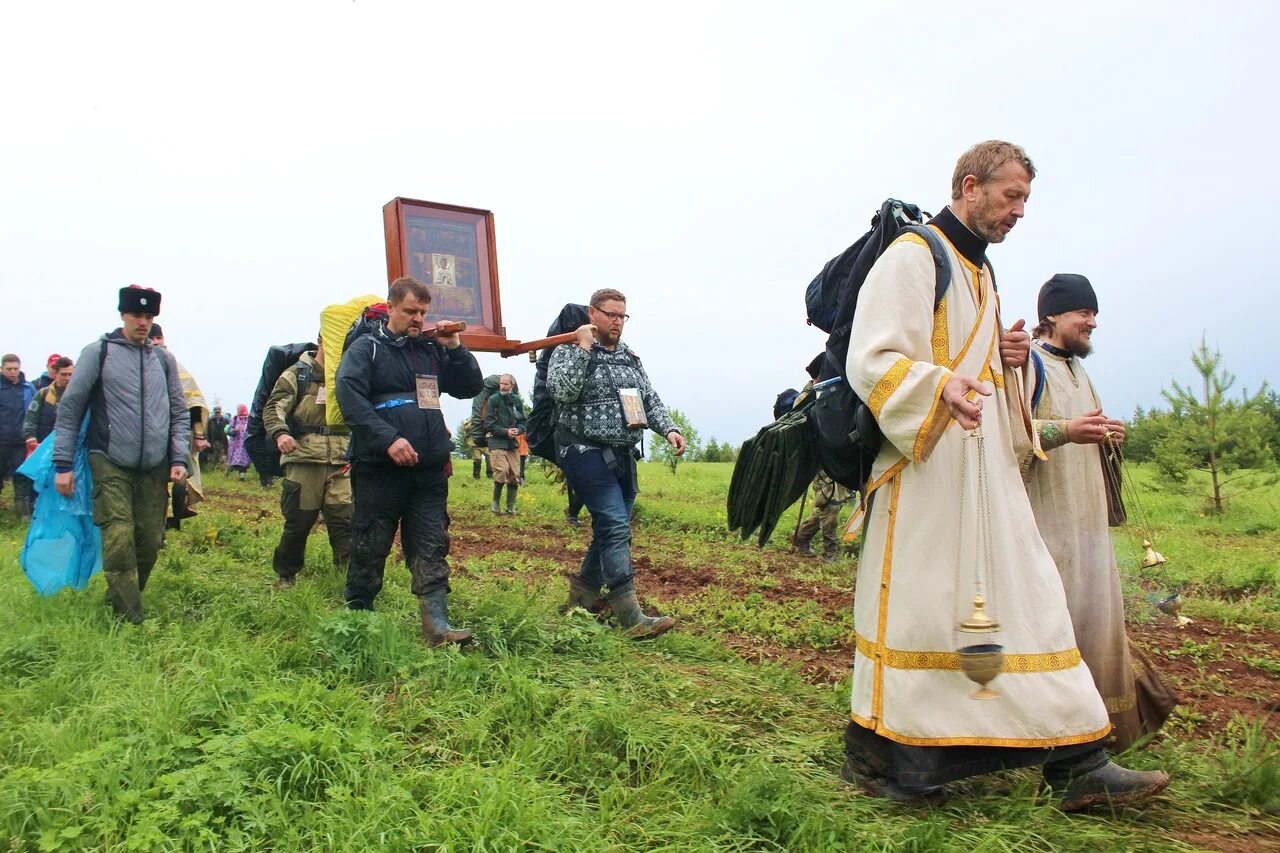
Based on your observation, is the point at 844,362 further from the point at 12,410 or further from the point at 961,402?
the point at 12,410

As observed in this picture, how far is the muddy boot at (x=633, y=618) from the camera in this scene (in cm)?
538

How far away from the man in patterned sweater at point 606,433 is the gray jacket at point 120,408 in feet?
8.00

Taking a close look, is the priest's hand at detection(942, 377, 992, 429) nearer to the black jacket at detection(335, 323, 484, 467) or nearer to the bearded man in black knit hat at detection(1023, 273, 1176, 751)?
the bearded man in black knit hat at detection(1023, 273, 1176, 751)

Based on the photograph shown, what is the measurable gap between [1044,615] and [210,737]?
3.11 metres

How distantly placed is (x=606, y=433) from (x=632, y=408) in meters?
0.23

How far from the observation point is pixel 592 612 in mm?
5930

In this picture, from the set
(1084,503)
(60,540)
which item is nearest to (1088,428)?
(1084,503)

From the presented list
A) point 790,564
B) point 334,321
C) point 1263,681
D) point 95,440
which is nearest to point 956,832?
point 1263,681

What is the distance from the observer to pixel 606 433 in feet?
18.2

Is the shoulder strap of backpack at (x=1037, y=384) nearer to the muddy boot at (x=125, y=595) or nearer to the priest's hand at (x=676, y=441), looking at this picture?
the priest's hand at (x=676, y=441)

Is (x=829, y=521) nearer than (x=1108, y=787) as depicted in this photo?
No

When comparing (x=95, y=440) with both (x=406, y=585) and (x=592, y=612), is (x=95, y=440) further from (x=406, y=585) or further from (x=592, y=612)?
(x=592, y=612)

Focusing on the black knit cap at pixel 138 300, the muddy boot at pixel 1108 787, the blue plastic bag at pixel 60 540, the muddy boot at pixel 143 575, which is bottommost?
the muddy boot at pixel 1108 787

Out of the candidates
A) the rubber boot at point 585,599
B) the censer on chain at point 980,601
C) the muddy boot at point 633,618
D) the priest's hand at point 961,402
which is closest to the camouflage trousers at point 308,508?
the rubber boot at point 585,599
